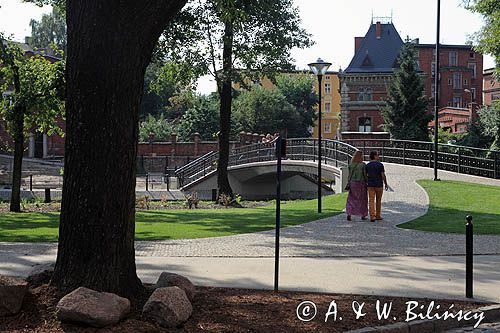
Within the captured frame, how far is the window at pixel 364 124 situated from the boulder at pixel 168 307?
64.6 m

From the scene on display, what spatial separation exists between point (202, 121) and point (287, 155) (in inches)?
1147

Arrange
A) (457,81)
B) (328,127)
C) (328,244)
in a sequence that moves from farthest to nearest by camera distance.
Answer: (328,127) → (457,81) → (328,244)

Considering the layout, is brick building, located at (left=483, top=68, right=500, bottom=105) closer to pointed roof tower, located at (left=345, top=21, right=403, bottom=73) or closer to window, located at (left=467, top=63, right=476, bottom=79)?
window, located at (left=467, top=63, right=476, bottom=79)

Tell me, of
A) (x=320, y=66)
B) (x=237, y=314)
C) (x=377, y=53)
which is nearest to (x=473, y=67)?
(x=377, y=53)

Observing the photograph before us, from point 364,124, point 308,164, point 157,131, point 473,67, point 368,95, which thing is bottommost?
point 308,164

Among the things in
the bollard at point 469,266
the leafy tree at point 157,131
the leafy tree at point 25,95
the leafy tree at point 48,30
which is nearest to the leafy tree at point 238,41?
the leafy tree at point 25,95

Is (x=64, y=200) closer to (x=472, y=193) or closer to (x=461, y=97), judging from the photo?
(x=472, y=193)

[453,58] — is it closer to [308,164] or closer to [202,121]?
[202,121]

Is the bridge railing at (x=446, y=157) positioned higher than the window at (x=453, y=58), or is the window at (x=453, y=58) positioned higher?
the window at (x=453, y=58)

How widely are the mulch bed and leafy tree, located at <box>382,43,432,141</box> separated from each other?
140 ft

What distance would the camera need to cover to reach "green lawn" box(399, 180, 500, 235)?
16750mm

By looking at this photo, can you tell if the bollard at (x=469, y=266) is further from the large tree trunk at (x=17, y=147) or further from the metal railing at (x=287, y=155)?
the metal railing at (x=287, y=155)

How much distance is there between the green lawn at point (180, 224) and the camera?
1524cm

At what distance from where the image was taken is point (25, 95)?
24141mm
